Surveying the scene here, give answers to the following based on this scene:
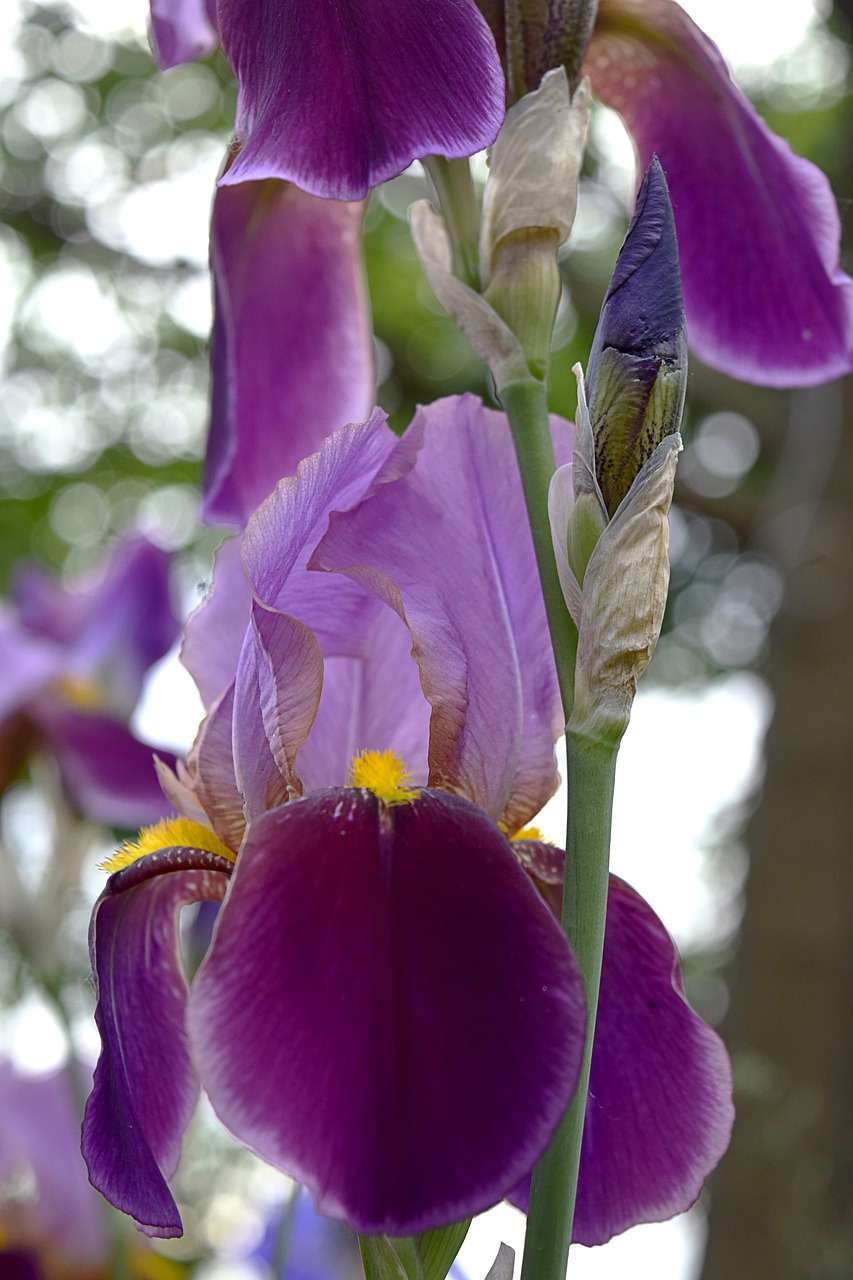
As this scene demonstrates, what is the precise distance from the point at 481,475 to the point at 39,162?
3.57 meters

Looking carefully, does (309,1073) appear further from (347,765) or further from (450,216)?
(450,216)

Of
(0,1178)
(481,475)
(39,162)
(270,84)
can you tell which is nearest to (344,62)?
(270,84)

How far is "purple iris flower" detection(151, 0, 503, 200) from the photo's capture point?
477 millimetres

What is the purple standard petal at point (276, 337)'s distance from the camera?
0.68 metres

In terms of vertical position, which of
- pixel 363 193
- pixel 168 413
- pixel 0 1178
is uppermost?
pixel 363 193

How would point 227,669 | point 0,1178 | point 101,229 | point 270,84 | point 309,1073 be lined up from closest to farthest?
1. point 309,1073
2. point 270,84
3. point 227,669
4. point 0,1178
5. point 101,229

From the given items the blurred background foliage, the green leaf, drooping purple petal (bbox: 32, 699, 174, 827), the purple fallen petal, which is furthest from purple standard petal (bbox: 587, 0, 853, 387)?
the blurred background foliage

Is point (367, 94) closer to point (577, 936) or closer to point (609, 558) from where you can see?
point (609, 558)

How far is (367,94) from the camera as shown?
0.48 m

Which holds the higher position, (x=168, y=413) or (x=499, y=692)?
(x=499, y=692)

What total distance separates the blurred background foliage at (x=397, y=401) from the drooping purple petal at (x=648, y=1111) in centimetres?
207

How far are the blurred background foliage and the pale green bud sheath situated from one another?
217 cm

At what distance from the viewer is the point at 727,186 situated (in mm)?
657

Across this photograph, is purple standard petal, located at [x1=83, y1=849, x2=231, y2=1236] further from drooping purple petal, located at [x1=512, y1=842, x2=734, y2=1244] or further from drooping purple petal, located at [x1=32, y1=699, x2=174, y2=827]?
drooping purple petal, located at [x1=32, y1=699, x2=174, y2=827]
